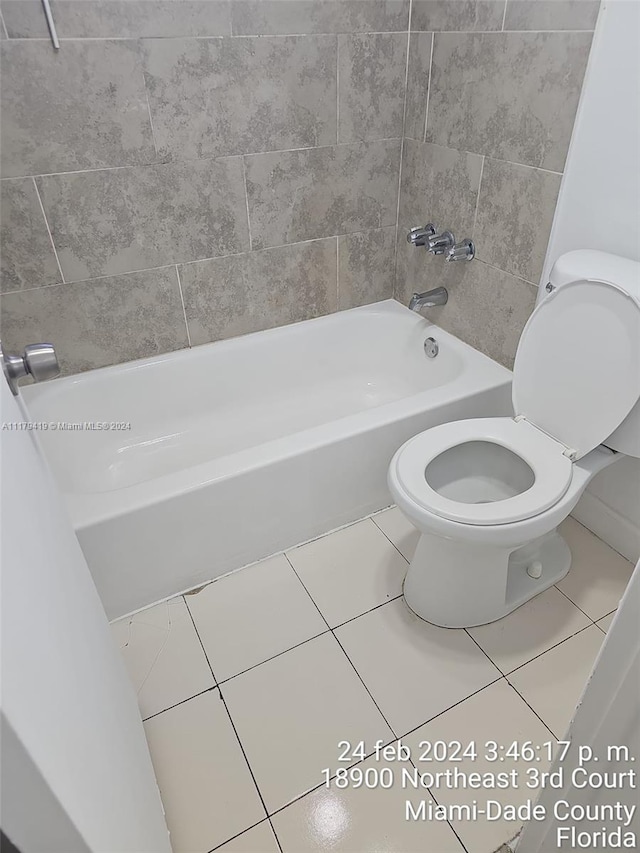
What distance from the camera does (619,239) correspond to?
143cm

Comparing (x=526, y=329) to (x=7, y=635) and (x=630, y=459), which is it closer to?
(x=630, y=459)

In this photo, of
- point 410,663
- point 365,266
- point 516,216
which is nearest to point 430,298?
point 365,266

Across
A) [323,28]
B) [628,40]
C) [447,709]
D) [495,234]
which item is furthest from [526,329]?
[323,28]

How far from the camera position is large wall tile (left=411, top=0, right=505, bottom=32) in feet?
5.05

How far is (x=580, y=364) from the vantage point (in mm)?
1425

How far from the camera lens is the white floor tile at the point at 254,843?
112 centimetres

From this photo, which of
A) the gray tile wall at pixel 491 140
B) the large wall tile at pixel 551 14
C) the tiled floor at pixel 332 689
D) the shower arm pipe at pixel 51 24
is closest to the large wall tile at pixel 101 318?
the shower arm pipe at pixel 51 24

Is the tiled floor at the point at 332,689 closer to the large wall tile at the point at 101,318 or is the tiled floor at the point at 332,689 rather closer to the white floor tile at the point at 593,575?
the white floor tile at the point at 593,575

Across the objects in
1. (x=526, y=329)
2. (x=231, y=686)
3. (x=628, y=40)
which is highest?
(x=628, y=40)

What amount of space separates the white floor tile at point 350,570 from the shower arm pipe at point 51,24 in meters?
1.55

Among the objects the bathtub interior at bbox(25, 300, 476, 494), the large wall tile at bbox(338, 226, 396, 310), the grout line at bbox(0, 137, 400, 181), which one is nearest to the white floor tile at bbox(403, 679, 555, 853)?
the bathtub interior at bbox(25, 300, 476, 494)

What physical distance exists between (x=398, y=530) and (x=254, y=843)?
3.11ft

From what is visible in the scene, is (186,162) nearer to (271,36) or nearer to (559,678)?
(271,36)

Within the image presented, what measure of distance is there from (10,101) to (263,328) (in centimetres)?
104
